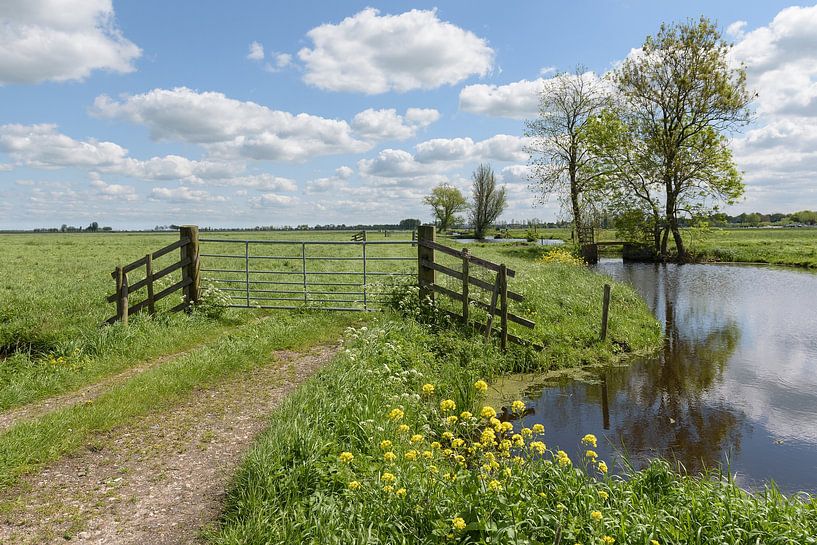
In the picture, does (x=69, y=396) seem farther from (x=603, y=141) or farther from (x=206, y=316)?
(x=603, y=141)

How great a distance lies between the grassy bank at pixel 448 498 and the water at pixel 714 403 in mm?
1113

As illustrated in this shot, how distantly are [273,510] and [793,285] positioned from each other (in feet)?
92.9

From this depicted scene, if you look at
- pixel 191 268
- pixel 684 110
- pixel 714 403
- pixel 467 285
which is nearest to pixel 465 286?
pixel 467 285

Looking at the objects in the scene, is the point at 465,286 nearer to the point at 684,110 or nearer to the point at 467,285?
the point at 467,285

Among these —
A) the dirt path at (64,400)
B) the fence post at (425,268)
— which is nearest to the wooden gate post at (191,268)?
the dirt path at (64,400)

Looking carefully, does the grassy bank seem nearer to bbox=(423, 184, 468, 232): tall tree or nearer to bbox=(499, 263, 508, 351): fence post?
bbox=(499, 263, 508, 351): fence post

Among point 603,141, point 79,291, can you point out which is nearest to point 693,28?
point 603,141

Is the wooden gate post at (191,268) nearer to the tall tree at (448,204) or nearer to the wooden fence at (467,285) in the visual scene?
the wooden fence at (467,285)

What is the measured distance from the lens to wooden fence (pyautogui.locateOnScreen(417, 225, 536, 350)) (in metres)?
11.1

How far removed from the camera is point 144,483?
5.07 m

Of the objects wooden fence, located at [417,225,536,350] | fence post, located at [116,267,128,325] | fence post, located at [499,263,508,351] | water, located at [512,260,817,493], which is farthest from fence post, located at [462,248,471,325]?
fence post, located at [116,267,128,325]

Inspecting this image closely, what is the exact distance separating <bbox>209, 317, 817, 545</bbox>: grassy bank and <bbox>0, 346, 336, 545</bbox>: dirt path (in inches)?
19.2

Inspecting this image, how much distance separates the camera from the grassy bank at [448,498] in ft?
12.4

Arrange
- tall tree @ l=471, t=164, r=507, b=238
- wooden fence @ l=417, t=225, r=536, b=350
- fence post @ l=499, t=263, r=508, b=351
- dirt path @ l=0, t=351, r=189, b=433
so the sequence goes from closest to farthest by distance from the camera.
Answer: dirt path @ l=0, t=351, r=189, b=433 < fence post @ l=499, t=263, r=508, b=351 < wooden fence @ l=417, t=225, r=536, b=350 < tall tree @ l=471, t=164, r=507, b=238
